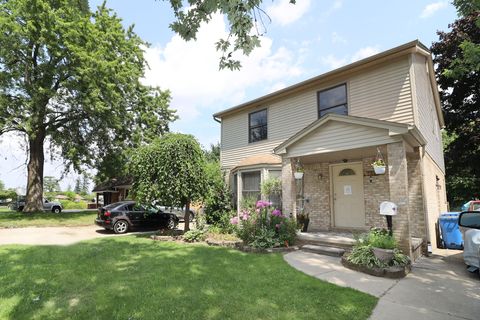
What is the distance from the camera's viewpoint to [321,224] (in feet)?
34.2

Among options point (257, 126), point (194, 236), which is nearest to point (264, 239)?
point (194, 236)

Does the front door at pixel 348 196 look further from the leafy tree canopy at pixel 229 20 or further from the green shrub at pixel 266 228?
the leafy tree canopy at pixel 229 20

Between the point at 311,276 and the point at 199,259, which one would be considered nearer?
the point at 311,276

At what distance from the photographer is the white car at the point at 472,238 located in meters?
5.75

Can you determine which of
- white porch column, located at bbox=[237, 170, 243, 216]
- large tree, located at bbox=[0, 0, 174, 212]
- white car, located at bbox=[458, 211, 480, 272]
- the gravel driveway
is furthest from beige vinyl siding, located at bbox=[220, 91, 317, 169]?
large tree, located at bbox=[0, 0, 174, 212]

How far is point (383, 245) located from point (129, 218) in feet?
35.9

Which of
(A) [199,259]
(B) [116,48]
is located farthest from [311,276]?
(B) [116,48]

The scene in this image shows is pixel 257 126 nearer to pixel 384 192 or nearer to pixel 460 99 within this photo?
pixel 384 192

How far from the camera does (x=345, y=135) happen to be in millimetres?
7922

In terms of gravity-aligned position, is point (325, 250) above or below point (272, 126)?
below

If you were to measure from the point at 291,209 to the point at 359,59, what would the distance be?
559cm

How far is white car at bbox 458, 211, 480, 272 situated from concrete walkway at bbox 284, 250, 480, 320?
28 centimetres

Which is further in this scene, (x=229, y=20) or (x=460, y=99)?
(x=460, y=99)

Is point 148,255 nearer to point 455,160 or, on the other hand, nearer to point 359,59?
point 359,59
